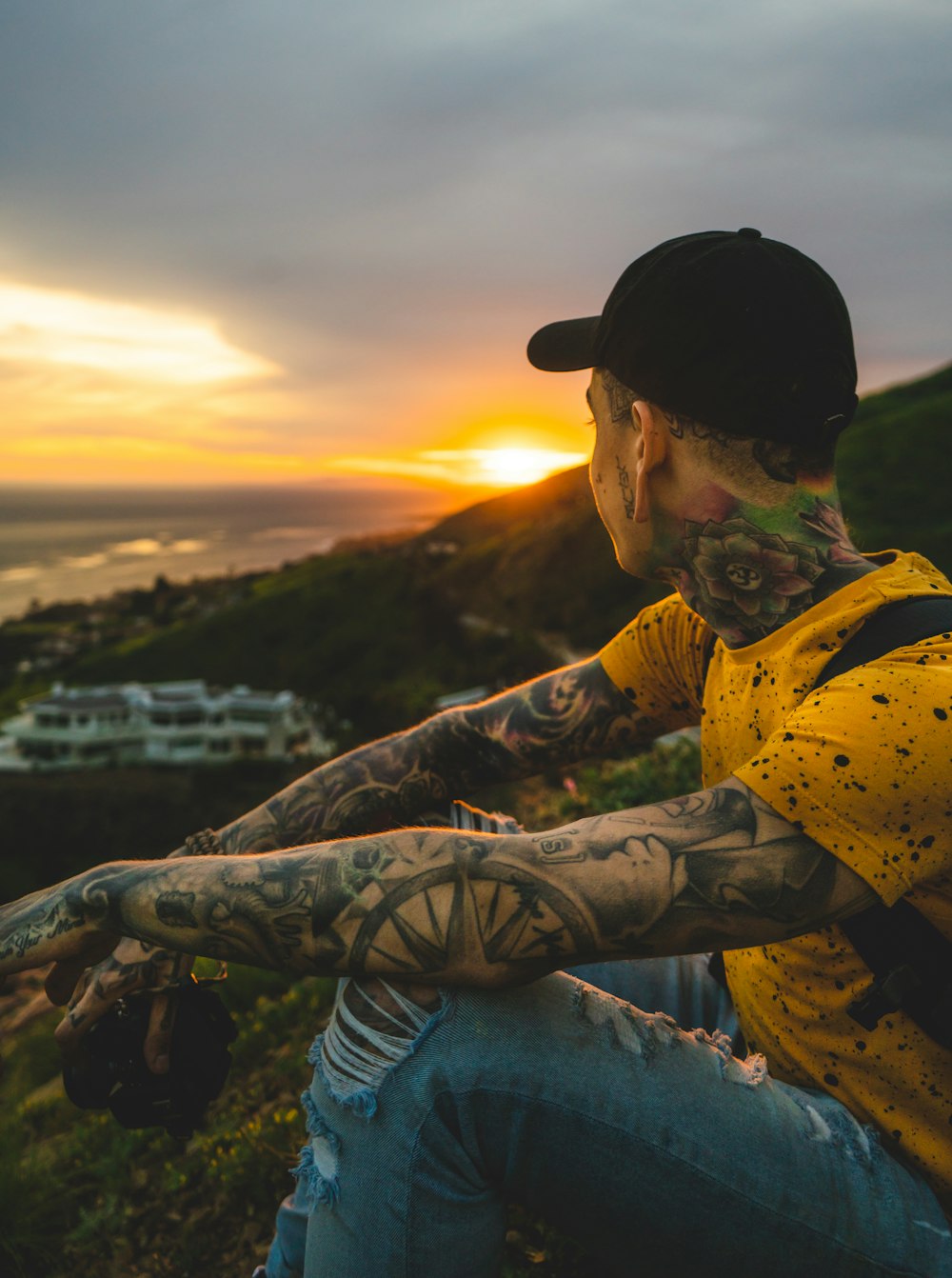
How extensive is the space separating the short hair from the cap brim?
16.6 inches

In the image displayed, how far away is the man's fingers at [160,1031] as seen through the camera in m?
2.33

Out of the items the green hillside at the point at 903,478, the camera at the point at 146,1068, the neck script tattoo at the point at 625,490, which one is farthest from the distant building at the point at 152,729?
the neck script tattoo at the point at 625,490

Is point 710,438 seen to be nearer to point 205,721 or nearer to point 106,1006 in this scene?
point 106,1006

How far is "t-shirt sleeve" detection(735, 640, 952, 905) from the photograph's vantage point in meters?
1.64

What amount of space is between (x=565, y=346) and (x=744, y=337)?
693 millimetres

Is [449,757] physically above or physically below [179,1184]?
above

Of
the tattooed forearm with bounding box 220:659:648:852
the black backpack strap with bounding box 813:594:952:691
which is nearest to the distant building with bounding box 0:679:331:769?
the tattooed forearm with bounding box 220:659:648:852

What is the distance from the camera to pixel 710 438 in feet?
7.22

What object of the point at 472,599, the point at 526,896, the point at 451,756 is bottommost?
the point at 472,599

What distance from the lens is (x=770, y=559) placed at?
223 cm

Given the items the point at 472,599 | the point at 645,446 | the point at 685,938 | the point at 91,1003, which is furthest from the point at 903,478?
the point at 91,1003

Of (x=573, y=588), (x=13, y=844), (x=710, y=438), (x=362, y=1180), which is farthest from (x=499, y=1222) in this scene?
(x=573, y=588)

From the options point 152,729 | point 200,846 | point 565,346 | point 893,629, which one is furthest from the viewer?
point 152,729

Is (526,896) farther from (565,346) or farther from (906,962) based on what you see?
(565,346)
